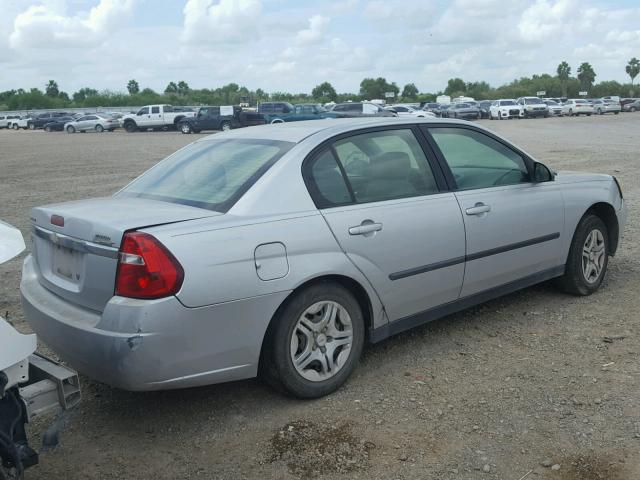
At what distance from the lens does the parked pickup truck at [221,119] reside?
37.8 meters

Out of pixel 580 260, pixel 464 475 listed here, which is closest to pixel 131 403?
pixel 464 475

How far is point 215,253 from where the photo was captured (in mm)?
3400

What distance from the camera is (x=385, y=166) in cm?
439

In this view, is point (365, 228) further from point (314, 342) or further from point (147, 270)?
point (147, 270)

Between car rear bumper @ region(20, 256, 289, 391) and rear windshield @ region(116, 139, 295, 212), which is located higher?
rear windshield @ region(116, 139, 295, 212)

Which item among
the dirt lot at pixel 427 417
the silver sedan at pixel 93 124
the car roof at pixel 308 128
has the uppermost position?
the car roof at pixel 308 128

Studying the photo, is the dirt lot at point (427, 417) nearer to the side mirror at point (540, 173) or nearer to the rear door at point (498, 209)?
the rear door at point (498, 209)

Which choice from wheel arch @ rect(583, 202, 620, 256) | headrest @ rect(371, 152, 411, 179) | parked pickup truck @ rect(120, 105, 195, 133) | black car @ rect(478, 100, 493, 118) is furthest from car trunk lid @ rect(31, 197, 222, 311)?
black car @ rect(478, 100, 493, 118)

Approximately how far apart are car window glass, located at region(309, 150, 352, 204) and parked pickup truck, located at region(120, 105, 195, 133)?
4144cm

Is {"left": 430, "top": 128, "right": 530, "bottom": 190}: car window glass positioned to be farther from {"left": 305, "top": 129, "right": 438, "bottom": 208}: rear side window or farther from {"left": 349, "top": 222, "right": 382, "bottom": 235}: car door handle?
{"left": 349, "top": 222, "right": 382, "bottom": 235}: car door handle

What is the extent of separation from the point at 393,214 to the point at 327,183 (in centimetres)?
45

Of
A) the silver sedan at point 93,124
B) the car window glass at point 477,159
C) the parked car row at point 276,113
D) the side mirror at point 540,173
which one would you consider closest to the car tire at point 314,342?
the car window glass at point 477,159

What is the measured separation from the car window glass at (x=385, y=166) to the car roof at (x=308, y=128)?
0.26 feet

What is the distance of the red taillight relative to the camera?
3268 mm
